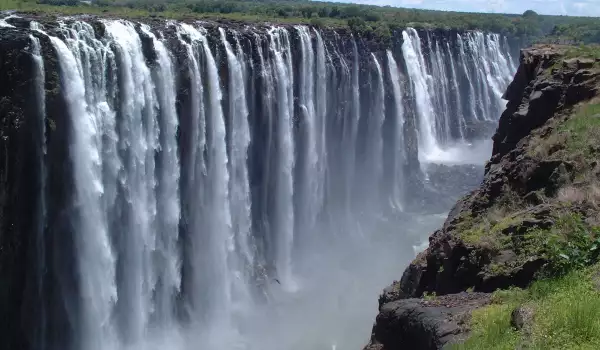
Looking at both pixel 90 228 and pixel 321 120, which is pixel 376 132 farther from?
pixel 90 228

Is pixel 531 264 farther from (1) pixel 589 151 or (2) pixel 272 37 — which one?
(2) pixel 272 37

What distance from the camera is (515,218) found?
35.7 ft

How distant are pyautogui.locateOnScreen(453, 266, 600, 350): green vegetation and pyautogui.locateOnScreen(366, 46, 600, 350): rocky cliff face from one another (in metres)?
0.37

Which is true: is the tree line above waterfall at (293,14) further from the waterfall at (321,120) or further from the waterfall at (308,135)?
the waterfall at (308,135)

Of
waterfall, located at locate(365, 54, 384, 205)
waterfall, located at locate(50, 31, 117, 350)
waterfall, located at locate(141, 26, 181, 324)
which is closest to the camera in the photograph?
waterfall, located at locate(50, 31, 117, 350)

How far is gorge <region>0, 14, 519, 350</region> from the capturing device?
16.8m

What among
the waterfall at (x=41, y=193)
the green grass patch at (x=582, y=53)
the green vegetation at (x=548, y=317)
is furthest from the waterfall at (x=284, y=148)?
the green vegetation at (x=548, y=317)

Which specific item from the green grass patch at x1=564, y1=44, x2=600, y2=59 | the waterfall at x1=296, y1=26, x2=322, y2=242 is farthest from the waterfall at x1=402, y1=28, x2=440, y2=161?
the green grass patch at x1=564, y1=44, x2=600, y2=59

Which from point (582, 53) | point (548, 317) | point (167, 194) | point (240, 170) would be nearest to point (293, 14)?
point (240, 170)

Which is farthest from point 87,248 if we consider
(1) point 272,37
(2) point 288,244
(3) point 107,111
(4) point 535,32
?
(4) point 535,32

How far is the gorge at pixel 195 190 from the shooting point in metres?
16.8

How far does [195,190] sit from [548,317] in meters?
16.0

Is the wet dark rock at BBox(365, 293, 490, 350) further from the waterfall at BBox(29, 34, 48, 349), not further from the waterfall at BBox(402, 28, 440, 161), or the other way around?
the waterfall at BBox(402, 28, 440, 161)

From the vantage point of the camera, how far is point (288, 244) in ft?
85.1
